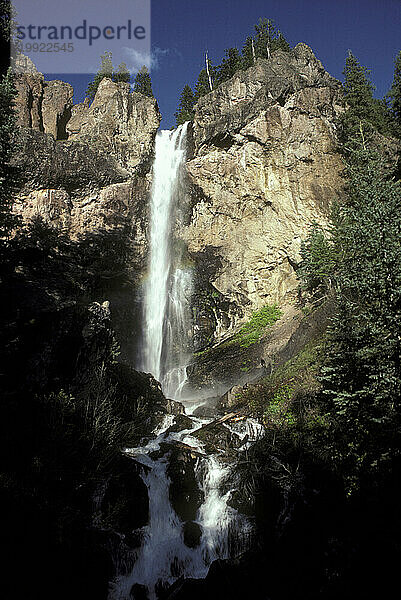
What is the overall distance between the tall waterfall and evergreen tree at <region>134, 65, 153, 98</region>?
665 inches

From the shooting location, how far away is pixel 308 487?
9.98 metres

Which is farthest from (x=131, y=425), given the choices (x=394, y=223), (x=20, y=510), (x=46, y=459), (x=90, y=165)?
(x=90, y=165)

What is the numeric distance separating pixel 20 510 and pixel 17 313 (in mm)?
6955

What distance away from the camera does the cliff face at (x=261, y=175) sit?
77.6 feet

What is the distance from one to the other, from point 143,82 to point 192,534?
44.1m

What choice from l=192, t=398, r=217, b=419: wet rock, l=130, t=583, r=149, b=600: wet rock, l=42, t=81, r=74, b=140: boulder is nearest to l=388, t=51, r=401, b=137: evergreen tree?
l=192, t=398, r=217, b=419: wet rock

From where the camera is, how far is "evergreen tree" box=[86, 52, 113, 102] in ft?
121

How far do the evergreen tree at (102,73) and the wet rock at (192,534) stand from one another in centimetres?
3947

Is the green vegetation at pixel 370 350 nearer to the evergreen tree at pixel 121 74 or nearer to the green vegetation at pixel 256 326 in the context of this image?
the green vegetation at pixel 256 326

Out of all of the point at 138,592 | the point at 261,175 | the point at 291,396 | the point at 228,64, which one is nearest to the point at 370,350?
the point at 291,396

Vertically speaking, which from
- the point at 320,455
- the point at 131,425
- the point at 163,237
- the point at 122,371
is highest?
the point at 163,237

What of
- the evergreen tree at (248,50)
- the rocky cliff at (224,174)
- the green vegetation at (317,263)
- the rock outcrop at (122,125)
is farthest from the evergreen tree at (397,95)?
the rock outcrop at (122,125)

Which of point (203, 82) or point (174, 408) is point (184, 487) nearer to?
point (174, 408)

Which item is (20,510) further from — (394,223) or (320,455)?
(394,223)
